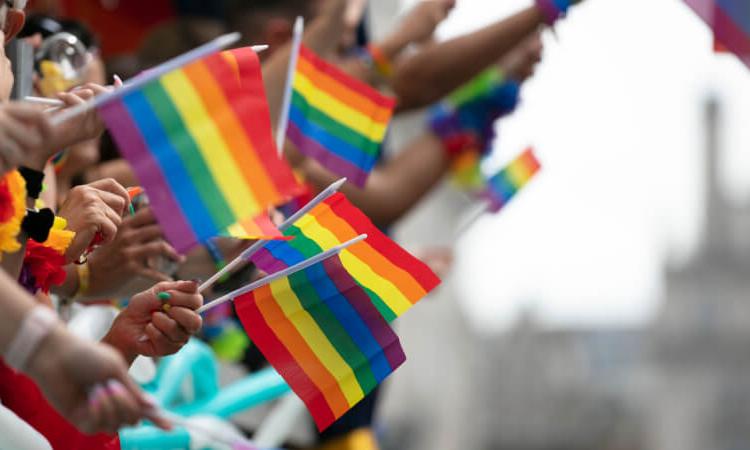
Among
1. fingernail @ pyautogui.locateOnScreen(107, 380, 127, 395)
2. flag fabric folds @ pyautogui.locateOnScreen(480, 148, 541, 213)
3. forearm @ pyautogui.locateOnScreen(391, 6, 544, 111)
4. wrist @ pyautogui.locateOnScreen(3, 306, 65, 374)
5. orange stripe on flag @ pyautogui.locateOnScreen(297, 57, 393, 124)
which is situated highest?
wrist @ pyautogui.locateOnScreen(3, 306, 65, 374)

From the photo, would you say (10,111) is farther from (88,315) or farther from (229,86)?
(88,315)

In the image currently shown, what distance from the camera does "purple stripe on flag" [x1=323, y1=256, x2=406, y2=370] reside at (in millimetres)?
2539

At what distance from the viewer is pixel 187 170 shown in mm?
2070

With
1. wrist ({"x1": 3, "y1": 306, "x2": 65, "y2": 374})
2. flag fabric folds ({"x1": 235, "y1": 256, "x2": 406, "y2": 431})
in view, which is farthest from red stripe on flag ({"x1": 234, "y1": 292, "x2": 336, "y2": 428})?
wrist ({"x1": 3, "y1": 306, "x2": 65, "y2": 374})

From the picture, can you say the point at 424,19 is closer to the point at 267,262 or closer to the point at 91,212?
the point at 267,262

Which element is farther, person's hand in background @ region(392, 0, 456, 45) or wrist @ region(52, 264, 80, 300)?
person's hand in background @ region(392, 0, 456, 45)

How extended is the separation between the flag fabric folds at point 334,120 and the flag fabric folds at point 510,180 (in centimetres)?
110

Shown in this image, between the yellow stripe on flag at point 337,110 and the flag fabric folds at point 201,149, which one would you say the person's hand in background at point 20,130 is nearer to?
the flag fabric folds at point 201,149

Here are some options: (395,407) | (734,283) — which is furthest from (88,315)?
(734,283)

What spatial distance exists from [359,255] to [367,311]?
0.08m

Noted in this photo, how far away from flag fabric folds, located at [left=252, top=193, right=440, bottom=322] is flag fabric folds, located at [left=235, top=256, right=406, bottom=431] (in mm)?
21

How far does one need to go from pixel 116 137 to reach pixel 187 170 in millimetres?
99

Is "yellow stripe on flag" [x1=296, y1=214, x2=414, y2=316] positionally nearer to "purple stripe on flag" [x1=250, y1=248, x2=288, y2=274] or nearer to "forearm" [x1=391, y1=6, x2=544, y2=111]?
"purple stripe on flag" [x1=250, y1=248, x2=288, y2=274]

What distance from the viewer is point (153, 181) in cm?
204
